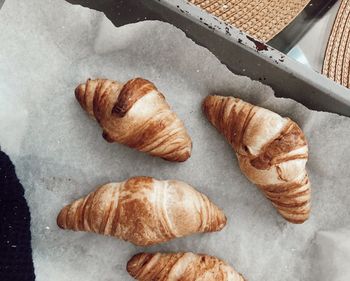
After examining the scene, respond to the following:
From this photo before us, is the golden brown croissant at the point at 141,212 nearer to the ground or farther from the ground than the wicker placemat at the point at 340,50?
nearer to the ground

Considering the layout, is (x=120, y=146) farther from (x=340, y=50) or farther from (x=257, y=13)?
(x=340, y=50)

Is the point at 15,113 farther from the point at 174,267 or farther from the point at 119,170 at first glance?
the point at 174,267

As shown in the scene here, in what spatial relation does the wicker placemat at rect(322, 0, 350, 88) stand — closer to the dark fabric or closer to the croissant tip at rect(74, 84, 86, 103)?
the croissant tip at rect(74, 84, 86, 103)

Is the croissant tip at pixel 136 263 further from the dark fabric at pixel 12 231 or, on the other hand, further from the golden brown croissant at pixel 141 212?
the dark fabric at pixel 12 231

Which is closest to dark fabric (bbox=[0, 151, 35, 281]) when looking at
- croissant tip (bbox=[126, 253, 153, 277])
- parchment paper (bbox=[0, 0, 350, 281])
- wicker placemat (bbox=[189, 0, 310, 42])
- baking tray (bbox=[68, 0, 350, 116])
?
parchment paper (bbox=[0, 0, 350, 281])

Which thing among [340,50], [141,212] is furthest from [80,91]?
[340,50]

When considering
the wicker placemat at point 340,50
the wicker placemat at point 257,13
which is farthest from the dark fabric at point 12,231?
the wicker placemat at point 340,50
